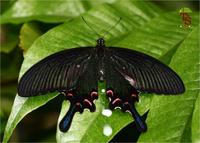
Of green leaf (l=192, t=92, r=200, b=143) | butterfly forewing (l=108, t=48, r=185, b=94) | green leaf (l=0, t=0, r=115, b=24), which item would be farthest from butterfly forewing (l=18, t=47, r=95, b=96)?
green leaf (l=192, t=92, r=200, b=143)

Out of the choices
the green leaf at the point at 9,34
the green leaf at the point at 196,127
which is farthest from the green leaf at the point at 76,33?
the green leaf at the point at 9,34

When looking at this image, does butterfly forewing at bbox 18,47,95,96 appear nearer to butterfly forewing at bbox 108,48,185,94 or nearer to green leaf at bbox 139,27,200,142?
→ butterfly forewing at bbox 108,48,185,94

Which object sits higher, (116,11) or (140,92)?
(116,11)

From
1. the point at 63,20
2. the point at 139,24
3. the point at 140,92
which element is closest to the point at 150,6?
the point at 139,24

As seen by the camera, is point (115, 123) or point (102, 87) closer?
point (115, 123)

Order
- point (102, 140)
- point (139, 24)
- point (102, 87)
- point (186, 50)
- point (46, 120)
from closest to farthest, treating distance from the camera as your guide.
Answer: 1. point (102, 140)
2. point (186, 50)
3. point (102, 87)
4. point (139, 24)
5. point (46, 120)

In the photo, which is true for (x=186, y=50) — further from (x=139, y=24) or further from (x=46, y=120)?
(x=46, y=120)

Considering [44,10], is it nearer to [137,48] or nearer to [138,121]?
[137,48]
